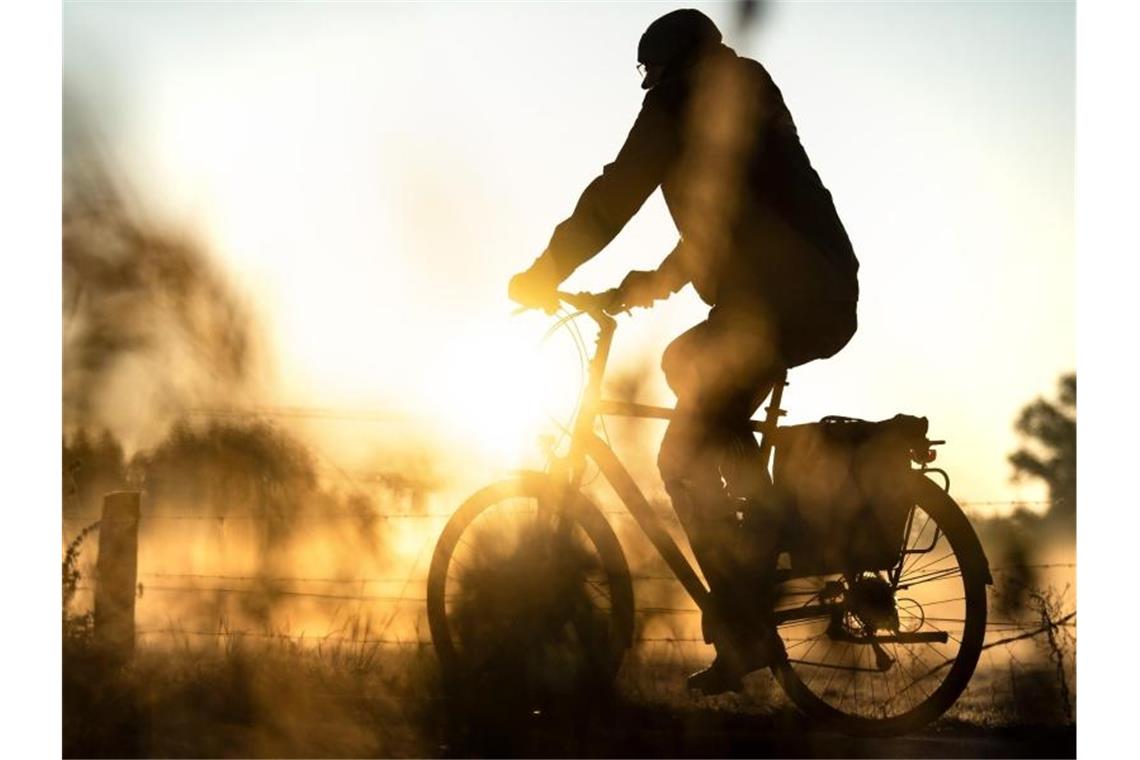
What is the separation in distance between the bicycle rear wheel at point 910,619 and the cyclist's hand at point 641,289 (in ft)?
3.89

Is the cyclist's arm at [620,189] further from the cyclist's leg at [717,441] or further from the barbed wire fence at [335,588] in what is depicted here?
the barbed wire fence at [335,588]

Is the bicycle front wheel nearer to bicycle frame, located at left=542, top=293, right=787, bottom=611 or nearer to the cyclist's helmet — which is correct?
bicycle frame, located at left=542, top=293, right=787, bottom=611

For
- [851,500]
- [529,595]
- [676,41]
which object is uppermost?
[676,41]

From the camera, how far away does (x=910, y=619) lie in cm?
464

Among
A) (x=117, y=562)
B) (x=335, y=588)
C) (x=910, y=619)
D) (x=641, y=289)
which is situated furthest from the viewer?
(x=335, y=588)

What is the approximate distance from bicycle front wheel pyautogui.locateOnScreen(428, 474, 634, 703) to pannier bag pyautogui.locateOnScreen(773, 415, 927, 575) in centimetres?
72

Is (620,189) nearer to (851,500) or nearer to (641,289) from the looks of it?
(641,289)

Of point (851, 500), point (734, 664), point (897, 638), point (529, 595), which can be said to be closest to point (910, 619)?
point (897, 638)

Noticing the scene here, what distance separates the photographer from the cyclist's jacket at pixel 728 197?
14.7 feet

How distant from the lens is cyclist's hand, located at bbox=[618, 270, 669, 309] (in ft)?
15.8

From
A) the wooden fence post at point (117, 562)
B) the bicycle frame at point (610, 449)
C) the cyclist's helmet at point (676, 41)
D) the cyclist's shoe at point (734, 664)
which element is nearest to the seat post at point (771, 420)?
the bicycle frame at point (610, 449)

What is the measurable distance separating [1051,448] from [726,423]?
2.94m

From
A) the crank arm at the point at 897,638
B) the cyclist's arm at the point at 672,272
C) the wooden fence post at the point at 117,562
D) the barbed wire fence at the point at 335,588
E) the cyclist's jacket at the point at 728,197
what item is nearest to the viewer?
the cyclist's jacket at the point at 728,197
